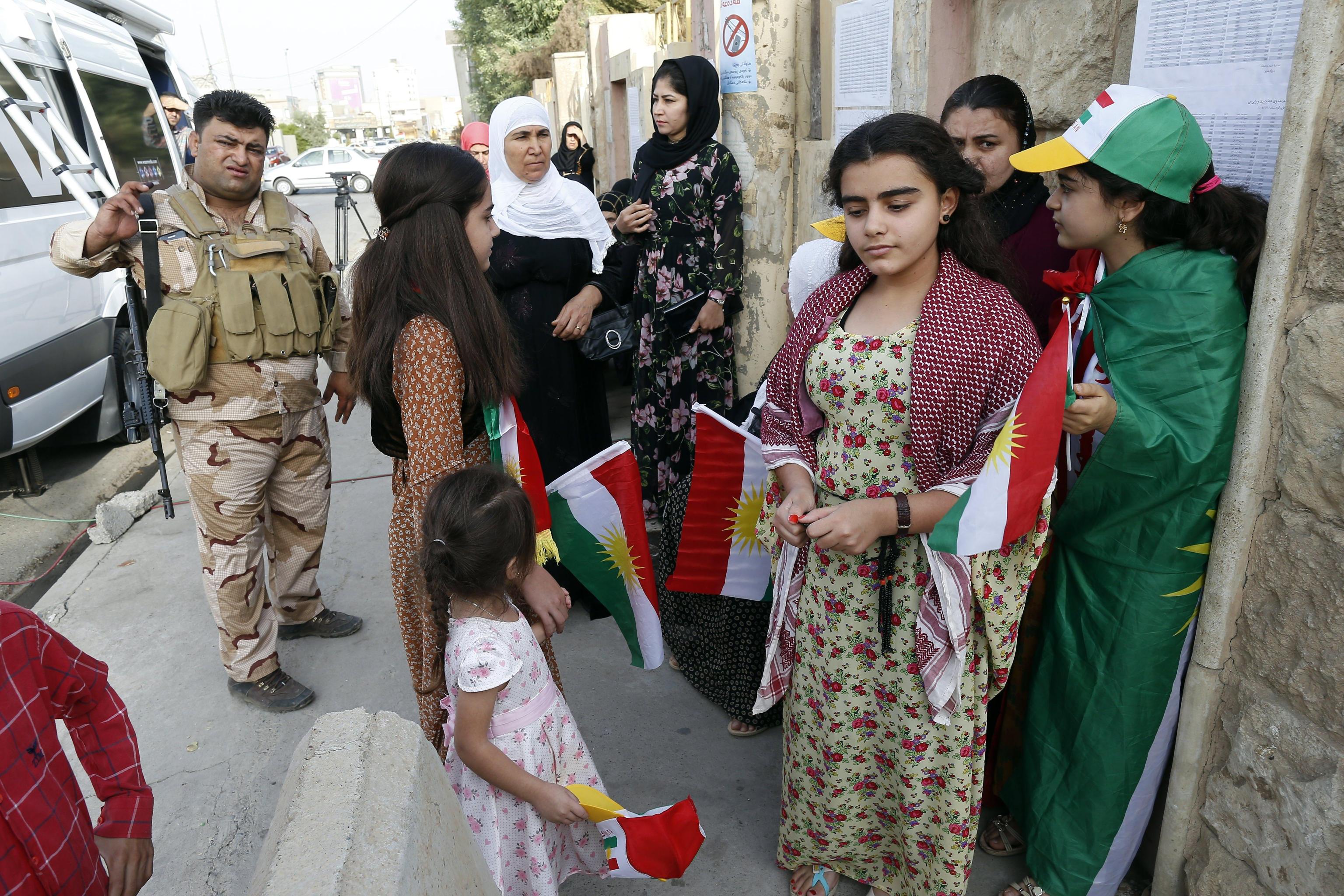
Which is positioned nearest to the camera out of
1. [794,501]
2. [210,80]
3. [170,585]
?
[794,501]

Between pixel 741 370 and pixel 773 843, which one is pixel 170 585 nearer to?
pixel 741 370

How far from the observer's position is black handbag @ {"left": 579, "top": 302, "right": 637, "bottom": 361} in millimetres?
3258

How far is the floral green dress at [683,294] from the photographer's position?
11.7 feet

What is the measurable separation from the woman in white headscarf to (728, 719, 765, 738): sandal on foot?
1.13m

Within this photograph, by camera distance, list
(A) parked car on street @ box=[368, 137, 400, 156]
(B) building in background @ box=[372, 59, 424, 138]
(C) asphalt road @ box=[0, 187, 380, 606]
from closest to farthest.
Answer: (C) asphalt road @ box=[0, 187, 380, 606] < (A) parked car on street @ box=[368, 137, 400, 156] < (B) building in background @ box=[372, 59, 424, 138]

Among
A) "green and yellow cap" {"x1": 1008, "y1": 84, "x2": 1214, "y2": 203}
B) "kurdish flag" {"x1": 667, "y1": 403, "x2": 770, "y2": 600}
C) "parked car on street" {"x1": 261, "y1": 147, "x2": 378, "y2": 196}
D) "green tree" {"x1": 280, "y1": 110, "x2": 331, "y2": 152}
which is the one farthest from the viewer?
"green tree" {"x1": 280, "y1": 110, "x2": 331, "y2": 152}

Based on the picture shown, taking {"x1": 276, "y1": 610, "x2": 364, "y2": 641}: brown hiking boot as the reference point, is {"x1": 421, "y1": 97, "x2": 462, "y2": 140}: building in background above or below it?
above

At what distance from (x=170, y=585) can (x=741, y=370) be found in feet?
8.78

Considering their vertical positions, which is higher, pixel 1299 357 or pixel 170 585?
pixel 1299 357

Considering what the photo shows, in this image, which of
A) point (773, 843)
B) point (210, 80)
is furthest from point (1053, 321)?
point (210, 80)

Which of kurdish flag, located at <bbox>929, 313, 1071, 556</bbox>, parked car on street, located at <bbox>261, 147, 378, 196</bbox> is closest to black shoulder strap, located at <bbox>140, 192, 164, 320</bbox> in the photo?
kurdish flag, located at <bbox>929, 313, 1071, 556</bbox>

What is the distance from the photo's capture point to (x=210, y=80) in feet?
127

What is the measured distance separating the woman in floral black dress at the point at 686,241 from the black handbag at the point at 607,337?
1.28ft

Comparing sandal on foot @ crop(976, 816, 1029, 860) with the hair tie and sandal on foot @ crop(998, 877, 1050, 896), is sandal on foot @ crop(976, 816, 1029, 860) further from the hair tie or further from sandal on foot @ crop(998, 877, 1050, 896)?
the hair tie
